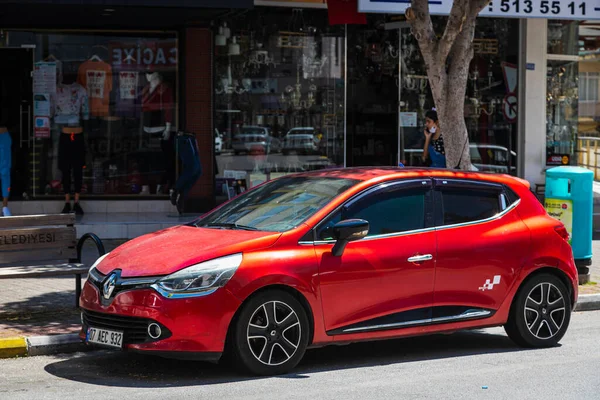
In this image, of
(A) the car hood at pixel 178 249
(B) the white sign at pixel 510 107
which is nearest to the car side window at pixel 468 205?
(A) the car hood at pixel 178 249

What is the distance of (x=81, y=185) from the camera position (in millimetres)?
16703

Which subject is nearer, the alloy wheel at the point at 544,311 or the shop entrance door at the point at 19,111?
the alloy wheel at the point at 544,311

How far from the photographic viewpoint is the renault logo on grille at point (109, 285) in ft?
23.6

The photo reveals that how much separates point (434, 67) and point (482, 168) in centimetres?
799

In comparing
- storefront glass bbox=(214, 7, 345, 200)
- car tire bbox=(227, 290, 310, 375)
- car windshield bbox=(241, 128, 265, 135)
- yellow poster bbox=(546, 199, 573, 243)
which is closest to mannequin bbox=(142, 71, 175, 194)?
storefront glass bbox=(214, 7, 345, 200)

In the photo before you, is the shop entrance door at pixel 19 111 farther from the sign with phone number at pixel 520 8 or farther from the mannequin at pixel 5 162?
the sign with phone number at pixel 520 8

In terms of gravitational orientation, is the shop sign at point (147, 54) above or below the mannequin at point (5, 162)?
above

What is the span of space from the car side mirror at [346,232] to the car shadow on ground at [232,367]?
3.33 feet

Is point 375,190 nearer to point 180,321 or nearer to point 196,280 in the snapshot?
point 196,280

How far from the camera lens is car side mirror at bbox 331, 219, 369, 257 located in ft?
24.1

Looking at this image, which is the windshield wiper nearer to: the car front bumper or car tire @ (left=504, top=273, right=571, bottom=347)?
the car front bumper

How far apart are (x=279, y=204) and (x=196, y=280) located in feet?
4.33

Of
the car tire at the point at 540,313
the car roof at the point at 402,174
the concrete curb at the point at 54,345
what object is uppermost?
the car roof at the point at 402,174

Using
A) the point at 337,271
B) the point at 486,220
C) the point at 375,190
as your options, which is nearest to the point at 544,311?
the point at 486,220
